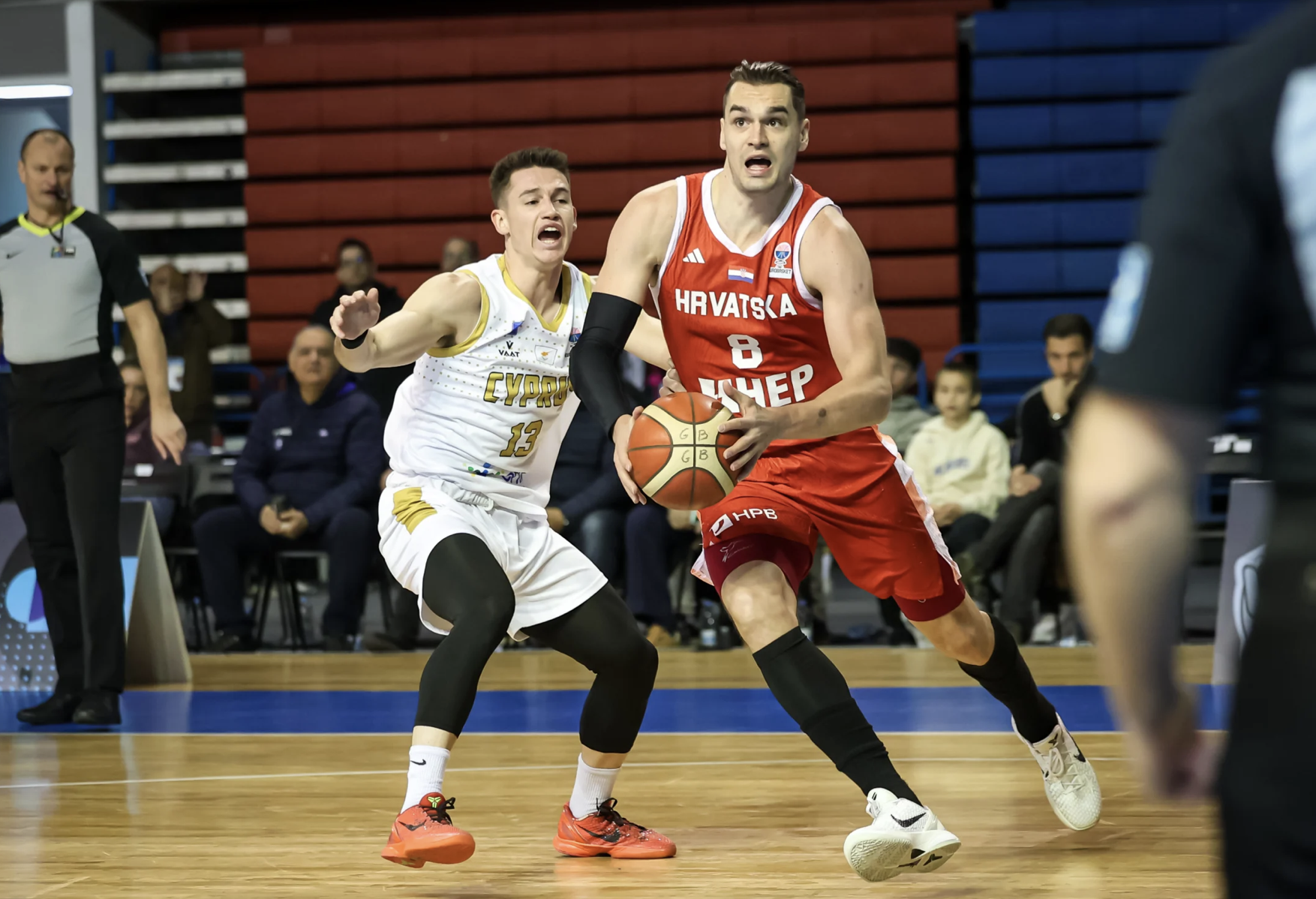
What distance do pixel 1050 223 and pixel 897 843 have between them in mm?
9239

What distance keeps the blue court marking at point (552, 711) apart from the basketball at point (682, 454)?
8.17 feet

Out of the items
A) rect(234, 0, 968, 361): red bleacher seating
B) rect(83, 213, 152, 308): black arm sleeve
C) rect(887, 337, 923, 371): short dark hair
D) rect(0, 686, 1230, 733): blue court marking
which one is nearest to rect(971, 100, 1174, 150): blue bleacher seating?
rect(234, 0, 968, 361): red bleacher seating

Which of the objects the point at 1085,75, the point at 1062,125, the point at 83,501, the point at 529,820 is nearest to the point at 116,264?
the point at 83,501

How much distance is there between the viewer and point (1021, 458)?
297 inches

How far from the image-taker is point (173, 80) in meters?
12.3

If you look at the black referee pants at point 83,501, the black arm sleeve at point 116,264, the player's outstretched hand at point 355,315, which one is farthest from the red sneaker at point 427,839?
the black arm sleeve at point 116,264

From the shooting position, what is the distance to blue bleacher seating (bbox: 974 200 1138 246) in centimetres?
1137

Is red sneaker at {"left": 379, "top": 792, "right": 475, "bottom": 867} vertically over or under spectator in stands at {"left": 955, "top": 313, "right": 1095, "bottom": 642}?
under

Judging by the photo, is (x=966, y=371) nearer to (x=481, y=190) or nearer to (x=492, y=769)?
(x=492, y=769)

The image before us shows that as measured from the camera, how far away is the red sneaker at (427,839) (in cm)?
308

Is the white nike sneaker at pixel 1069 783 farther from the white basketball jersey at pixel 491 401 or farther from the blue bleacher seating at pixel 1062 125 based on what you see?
the blue bleacher seating at pixel 1062 125

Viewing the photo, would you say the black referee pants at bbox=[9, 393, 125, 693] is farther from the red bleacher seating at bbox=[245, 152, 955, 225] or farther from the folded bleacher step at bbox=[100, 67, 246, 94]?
the folded bleacher step at bbox=[100, 67, 246, 94]

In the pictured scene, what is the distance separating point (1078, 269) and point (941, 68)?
1.88m

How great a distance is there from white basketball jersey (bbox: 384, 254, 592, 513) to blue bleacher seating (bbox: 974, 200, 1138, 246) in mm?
8254
